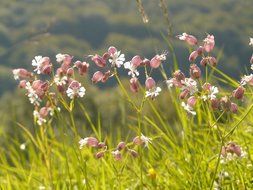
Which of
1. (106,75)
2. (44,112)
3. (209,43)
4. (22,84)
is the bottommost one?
(44,112)

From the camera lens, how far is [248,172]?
3.71 metres

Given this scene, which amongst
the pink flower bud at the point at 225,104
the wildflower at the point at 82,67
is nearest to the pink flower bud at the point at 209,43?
the pink flower bud at the point at 225,104

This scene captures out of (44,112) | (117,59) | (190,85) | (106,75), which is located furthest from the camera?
(44,112)

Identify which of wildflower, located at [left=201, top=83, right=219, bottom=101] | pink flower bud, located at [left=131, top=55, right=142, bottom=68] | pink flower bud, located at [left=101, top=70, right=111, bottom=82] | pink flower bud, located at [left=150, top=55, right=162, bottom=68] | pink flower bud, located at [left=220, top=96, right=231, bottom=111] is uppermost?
pink flower bud, located at [left=131, top=55, right=142, bottom=68]

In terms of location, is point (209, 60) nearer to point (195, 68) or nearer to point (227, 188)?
point (195, 68)

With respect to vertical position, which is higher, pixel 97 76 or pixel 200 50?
pixel 200 50

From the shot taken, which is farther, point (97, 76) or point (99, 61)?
point (97, 76)

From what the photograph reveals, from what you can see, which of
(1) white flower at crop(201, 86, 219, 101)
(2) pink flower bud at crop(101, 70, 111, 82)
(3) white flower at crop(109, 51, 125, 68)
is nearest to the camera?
(1) white flower at crop(201, 86, 219, 101)

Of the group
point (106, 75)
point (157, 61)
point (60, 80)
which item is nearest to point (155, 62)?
point (157, 61)

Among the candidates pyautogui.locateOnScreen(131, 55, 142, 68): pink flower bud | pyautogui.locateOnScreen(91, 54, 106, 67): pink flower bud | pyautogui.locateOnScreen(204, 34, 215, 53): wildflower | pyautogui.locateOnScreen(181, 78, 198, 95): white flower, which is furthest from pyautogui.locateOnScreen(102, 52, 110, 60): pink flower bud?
pyautogui.locateOnScreen(204, 34, 215, 53): wildflower

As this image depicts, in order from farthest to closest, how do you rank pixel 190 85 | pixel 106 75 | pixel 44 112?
1. pixel 44 112
2. pixel 106 75
3. pixel 190 85

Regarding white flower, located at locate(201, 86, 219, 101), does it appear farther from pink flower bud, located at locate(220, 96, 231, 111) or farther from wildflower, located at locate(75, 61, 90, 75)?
wildflower, located at locate(75, 61, 90, 75)

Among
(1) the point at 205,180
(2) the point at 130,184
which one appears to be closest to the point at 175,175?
(1) the point at 205,180

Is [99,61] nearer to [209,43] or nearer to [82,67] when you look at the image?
[82,67]
